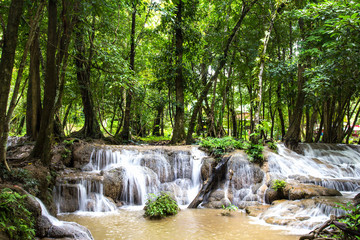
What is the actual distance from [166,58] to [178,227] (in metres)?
9.97

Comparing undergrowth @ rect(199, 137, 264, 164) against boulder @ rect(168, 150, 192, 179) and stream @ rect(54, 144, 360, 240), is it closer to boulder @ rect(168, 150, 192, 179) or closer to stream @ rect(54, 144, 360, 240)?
stream @ rect(54, 144, 360, 240)

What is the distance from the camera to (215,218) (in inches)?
271

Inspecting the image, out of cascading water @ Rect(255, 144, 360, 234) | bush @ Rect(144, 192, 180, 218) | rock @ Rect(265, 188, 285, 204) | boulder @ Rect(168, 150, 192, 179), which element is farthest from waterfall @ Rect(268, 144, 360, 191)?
bush @ Rect(144, 192, 180, 218)

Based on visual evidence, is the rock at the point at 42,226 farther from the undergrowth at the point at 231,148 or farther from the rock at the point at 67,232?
the undergrowth at the point at 231,148

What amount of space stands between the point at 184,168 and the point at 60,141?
5.42 m

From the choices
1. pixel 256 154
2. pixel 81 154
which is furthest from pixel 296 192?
Answer: pixel 81 154

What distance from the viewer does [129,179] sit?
8.92m

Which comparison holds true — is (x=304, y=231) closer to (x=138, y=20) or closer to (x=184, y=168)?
(x=184, y=168)

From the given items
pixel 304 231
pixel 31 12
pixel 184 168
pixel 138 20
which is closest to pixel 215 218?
pixel 304 231

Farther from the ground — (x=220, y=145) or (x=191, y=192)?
(x=220, y=145)

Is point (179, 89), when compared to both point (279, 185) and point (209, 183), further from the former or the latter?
point (279, 185)

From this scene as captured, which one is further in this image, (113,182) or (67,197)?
(113,182)

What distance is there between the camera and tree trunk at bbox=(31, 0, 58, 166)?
6.82 metres

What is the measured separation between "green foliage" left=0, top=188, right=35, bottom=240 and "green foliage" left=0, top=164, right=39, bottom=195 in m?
1.28
